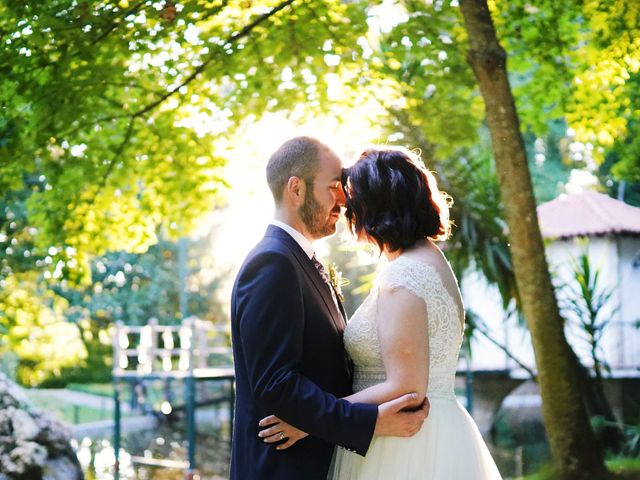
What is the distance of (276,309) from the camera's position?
3.44 metres

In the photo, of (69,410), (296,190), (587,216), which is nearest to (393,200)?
(296,190)

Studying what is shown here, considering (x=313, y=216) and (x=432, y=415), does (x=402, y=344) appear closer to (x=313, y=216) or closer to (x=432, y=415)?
(x=432, y=415)

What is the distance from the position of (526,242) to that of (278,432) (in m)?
4.78

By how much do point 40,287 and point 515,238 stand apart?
12268 millimetres

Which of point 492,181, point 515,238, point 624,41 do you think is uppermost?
point 624,41

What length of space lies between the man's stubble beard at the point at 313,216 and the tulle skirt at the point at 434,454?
0.85 meters

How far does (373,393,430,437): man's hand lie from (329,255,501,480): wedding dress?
12cm

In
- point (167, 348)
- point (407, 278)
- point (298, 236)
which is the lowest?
point (167, 348)

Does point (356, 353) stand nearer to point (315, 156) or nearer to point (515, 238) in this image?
point (315, 156)

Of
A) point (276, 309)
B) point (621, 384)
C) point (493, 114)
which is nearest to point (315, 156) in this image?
point (276, 309)

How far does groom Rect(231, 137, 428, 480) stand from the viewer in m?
3.40

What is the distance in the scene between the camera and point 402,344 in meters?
3.45

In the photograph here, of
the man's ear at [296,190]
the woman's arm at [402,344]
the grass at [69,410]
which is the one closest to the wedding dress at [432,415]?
the woman's arm at [402,344]

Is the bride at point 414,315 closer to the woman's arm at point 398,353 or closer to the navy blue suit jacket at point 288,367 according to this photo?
the woman's arm at point 398,353
